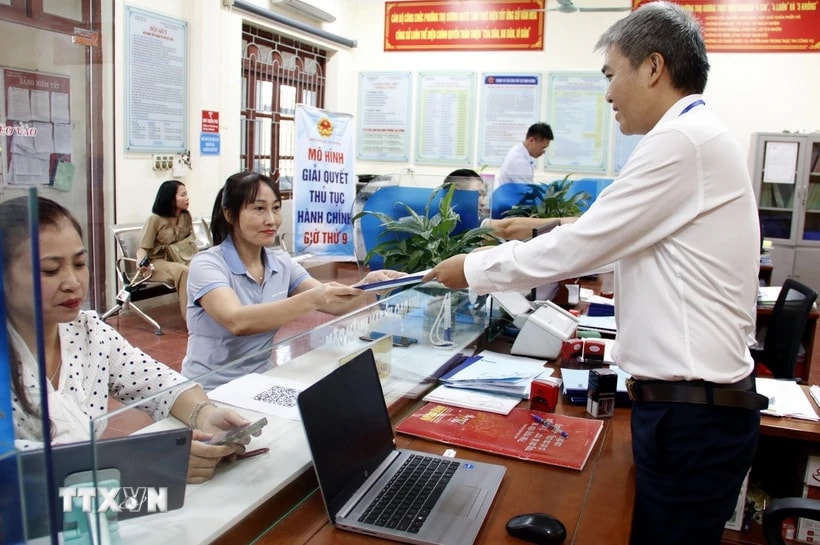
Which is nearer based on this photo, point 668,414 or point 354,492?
point 354,492

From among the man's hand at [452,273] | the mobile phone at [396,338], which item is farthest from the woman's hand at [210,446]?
the man's hand at [452,273]

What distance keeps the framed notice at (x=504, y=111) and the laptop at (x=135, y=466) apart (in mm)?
7420

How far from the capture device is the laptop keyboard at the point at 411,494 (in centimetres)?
126

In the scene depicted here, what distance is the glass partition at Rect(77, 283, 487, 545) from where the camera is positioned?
995mm

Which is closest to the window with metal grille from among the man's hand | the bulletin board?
the bulletin board

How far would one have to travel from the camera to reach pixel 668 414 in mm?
1487

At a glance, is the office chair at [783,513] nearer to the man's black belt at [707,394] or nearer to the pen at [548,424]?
the man's black belt at [707,394]

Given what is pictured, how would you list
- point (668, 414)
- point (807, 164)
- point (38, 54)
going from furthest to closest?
point (807, 164) < point (38, 54) < point (668, 414)

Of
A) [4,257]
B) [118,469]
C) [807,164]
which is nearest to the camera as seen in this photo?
[4,257]

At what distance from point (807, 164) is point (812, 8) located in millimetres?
1560

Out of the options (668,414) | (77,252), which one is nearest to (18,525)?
(77,252)

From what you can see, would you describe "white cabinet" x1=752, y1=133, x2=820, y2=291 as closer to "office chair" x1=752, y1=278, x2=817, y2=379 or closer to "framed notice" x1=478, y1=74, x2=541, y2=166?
"framed notice" x1=478, y1=74, x2=541, y2=166

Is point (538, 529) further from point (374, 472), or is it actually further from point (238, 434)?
point (238, 434)

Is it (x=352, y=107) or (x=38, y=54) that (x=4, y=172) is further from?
(x=352, y=107)
